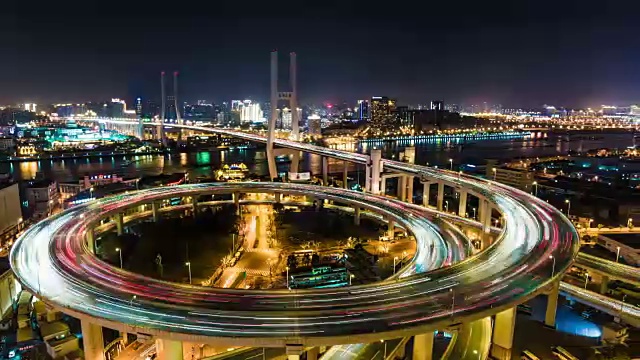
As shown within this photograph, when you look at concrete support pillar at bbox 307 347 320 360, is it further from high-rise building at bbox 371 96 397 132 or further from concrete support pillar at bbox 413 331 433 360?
high-rise building at bbox 371 96 397 132

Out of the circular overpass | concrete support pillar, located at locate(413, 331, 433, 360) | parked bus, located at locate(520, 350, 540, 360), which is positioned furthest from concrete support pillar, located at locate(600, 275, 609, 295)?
concrete support pillar, located at locate(413, 331, 433, 360)

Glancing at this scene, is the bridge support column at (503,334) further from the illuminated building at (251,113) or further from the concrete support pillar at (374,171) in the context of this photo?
the illuminated building at (251,113)

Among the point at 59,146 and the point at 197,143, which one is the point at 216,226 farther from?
the point at 59,146

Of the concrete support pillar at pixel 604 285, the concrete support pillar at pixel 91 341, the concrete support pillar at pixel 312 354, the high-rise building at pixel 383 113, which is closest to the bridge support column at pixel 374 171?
the concrete support pillar at pixel 604 285

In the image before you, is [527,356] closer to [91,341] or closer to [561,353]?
[561,353]

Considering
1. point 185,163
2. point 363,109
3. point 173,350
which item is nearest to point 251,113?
point 363,109

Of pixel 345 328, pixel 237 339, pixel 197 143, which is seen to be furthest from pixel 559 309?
pixel 197 143
